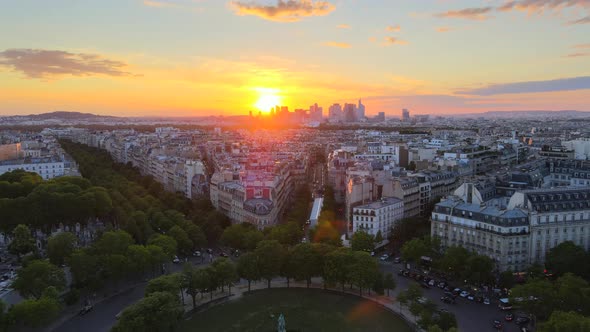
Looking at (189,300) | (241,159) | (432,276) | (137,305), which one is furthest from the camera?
(241,159)

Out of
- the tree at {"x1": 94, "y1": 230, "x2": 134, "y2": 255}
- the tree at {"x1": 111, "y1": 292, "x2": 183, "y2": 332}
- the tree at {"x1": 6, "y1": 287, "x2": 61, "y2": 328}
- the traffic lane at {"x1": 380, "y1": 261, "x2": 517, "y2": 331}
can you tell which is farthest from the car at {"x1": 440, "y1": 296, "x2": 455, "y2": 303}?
the tree at {"x1": 6, "y1": 287, "x2": 61, "y2": 328}

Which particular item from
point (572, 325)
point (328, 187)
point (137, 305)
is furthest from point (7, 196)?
point (572, 325)

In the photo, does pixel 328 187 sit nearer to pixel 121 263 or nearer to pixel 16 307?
pixel 121 263

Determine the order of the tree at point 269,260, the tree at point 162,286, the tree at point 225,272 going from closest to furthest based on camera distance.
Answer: the tree at point 162,286, the tree at point 225,272, the tree at point 269,260

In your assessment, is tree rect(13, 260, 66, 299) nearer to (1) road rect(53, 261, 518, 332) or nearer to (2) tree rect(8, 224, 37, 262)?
(1) road rect(53, 261, 518, 332)

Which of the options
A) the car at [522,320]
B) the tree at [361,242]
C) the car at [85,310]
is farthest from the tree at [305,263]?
the car at [85,310]

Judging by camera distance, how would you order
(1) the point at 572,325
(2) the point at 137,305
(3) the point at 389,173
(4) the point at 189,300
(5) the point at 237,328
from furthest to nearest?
(3) the point at 389,173
(4) the point at 189,300
(5) the point at 237,328
(2) the point at 137,305
(1) the point at 572,325

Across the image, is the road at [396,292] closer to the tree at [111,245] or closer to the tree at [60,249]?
the tree at [111,245]

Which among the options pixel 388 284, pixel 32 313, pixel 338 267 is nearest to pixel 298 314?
pixel 338 267
